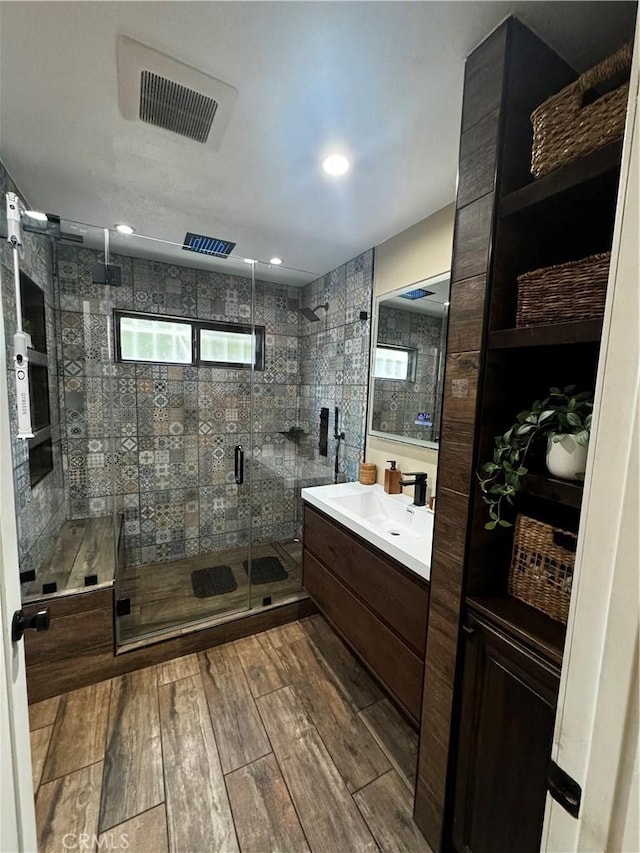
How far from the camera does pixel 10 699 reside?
797 millimetres

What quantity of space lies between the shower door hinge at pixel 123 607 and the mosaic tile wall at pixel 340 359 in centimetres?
162

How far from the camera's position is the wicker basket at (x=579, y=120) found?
0.75 m

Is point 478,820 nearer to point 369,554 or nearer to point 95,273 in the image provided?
point 369,554

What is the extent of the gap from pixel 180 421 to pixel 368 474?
170 cm

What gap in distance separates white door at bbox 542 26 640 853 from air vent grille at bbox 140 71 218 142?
1330 millimetres

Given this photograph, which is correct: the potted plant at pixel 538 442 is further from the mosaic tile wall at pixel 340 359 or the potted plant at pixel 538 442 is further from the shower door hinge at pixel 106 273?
the shower door hinge at pixel 106 273

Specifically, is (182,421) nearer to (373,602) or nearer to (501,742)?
(373,602)

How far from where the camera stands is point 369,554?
1.58m

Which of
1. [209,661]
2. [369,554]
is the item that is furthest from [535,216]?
[209,661]

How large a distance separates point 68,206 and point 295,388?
197cm

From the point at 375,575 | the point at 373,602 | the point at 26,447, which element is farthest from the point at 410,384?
the point at 26,447

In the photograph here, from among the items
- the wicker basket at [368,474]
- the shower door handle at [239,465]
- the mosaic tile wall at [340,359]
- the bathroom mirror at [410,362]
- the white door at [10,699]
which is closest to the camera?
the white door at [10,699]

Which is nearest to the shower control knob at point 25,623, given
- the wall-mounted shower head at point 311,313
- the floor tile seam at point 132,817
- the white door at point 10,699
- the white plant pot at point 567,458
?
the white door at point 10,699

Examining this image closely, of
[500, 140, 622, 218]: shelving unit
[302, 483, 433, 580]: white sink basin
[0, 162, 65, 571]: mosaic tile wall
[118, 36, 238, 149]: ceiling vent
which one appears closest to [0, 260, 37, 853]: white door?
[0, 162, 65, 571]: mosaic tile wall
